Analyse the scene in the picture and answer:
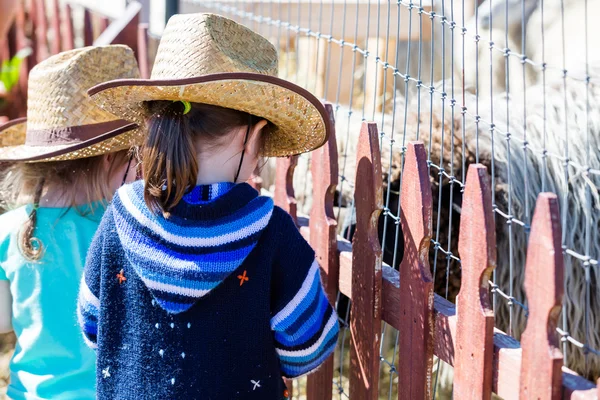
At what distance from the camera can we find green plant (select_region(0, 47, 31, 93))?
611cm

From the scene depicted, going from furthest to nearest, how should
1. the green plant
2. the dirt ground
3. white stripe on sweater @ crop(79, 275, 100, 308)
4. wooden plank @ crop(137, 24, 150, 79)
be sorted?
1. the green plant
2. wooden plank @ crop(137, 24, 150, 79)
3. the dirt ground
4. white stripe on sweater @ crop(79, 275, 100, 308)

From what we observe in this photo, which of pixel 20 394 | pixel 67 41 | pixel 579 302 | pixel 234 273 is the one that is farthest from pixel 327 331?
pixel 67 41

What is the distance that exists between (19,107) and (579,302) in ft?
15.8

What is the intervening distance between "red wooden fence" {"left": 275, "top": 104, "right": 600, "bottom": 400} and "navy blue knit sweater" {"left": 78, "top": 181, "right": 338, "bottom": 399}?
23cm

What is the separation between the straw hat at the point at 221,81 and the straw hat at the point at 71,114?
0.76 ft

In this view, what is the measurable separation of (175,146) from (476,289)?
0.68m

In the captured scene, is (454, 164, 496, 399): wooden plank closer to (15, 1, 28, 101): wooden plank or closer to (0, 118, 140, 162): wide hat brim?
(0, 118, 140, 162): wide hat brim

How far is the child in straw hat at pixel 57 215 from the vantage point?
2.00 meters

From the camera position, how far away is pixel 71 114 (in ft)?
6.84

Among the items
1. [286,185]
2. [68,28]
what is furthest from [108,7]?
[286,185]

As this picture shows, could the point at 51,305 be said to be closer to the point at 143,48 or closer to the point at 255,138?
the point at 255,138

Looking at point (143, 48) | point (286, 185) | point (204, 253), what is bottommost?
point (204, 253)

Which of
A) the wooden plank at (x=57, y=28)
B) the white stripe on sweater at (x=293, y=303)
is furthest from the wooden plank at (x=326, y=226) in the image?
the wooden plank at (x=57, y=28)

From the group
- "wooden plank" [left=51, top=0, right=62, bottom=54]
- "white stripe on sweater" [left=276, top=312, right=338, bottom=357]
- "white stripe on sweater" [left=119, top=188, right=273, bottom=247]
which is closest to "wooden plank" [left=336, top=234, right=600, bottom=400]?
"white stripe on sweater" [left=276, top=312, right=338, bottom=357]
